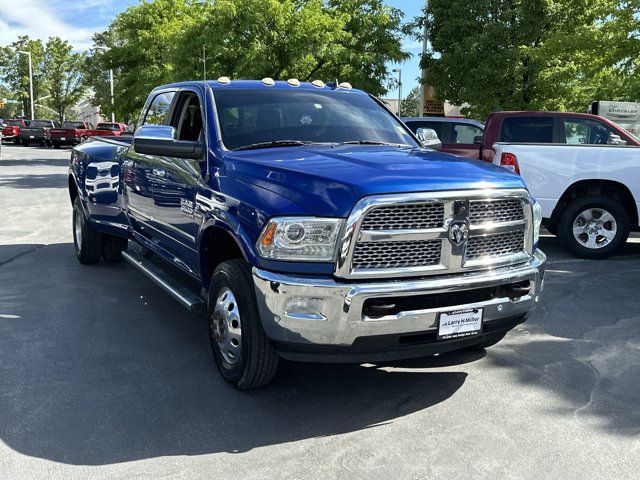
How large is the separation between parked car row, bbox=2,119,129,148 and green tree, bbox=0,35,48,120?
3484 centimetres

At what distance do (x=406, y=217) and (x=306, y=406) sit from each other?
132cm

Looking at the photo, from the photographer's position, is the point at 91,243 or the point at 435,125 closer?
the point at 91,243

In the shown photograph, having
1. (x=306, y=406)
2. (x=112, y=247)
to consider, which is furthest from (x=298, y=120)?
(x=112, y=247)

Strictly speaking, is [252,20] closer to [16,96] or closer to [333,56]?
[333,56]

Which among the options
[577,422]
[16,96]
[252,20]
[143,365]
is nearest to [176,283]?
[143,365]

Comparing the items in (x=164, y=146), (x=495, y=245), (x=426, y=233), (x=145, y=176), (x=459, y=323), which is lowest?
(x=459, y=323)

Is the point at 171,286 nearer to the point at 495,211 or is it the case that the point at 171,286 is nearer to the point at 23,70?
the point at 495,211

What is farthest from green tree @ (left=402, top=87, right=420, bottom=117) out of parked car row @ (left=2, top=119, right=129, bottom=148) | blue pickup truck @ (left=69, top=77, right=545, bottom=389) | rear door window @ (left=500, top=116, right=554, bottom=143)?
blue pickup truck @ (left=69, top=77, right=545, bottom=389)

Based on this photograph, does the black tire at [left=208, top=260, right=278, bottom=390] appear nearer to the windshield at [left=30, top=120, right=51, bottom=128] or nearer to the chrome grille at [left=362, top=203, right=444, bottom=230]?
the chrome grille at [left=362, top=203, right=444, bottom=230]

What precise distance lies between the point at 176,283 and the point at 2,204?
393 inches

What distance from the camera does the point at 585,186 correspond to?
28.5 feet

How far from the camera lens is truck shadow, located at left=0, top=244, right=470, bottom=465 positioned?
3514mm

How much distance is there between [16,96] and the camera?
8338 centimetres

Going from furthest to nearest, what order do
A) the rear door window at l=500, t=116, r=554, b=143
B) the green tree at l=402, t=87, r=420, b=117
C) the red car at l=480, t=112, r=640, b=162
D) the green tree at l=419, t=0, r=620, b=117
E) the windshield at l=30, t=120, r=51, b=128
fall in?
1. the green tree at l=402, t=87, r=420, b=117
2. the windshield at l=30, t=120, r=51, b=128
3. the green tree at l=419, t=0, r=620, b=117
4. the rear door window at l=500, t=116, r=554, b=143
5. the red car at l=480, t=112, r=640, b=162
